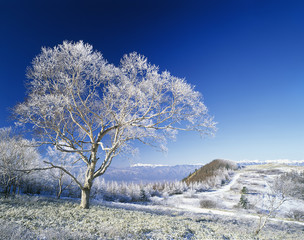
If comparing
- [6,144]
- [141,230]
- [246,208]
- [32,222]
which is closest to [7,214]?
[32,222]

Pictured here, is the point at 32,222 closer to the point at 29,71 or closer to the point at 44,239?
the point at 44,239

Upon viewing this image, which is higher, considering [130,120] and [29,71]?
[29,71]

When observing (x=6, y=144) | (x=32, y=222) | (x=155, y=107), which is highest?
(x=155, y=107)

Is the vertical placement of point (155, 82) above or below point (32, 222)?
above

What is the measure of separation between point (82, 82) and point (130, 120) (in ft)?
12.4

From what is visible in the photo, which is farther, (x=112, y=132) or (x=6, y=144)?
(x=6, y=144)

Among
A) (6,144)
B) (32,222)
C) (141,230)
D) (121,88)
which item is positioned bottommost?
(141,230)

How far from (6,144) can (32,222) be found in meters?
19.1

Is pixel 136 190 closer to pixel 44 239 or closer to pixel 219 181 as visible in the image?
pixel 44 239

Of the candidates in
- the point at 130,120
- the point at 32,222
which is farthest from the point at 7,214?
the point at 130,120

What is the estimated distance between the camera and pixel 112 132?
12.8 metres

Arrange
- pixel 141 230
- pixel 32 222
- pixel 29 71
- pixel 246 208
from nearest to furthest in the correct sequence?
1. pixel 32 222
2. pixel 141 230
3. pixel 29 71
4. pixel 246 208

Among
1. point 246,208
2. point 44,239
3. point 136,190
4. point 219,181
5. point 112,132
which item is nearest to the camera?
point 44,239

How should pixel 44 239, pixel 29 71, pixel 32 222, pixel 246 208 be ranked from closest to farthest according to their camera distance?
pixel 44 239 → pixel 32 222 → pixel 29 71 → pixel 246 208
